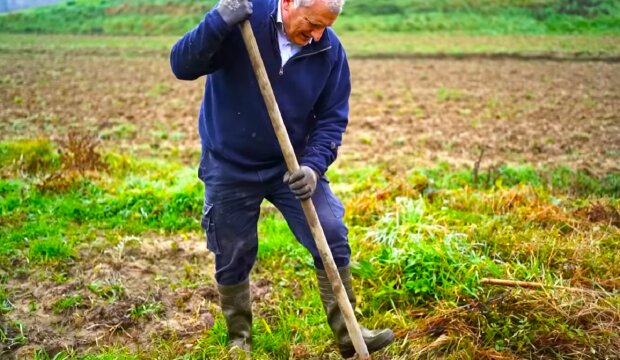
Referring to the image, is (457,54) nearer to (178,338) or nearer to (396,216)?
(396,216)

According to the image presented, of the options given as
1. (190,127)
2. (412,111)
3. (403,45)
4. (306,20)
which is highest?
(306,20)

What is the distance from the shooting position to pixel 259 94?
8.71 ft

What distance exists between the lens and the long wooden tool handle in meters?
2.47

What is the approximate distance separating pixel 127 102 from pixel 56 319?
33.3 ft

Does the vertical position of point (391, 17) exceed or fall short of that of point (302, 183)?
it falls short

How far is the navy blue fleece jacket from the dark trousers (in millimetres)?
81

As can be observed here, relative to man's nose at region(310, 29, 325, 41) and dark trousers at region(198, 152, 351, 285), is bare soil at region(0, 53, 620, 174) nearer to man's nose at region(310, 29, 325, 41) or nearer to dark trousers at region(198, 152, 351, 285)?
dark trousers at region(198, 152, 351, 285)

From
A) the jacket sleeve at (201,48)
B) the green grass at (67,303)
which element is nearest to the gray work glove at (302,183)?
the jacket sleeve at (201,48)

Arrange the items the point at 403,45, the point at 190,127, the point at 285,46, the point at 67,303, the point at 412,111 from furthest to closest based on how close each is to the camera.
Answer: the point at 403,45
the point at 412,111
the point at 190,127
the point at 67,303
the point at 285,46

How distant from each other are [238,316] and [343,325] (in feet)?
2.20

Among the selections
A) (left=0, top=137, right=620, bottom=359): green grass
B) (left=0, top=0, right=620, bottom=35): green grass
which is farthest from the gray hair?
(left=0, top=0, right=620, bottom=35): green grass

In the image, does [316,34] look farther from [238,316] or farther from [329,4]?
[238,316]

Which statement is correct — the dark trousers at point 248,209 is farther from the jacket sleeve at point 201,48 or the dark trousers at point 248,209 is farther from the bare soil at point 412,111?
the bare soil at point 412,111

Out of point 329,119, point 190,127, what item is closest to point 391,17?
point 190,127
